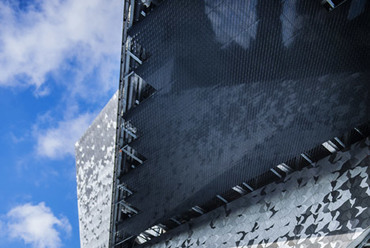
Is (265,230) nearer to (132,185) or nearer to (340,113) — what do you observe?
(340,113)

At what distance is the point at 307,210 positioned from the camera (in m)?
18.3

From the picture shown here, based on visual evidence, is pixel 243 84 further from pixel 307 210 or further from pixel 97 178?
pixel 97 178

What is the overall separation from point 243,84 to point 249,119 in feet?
6.09

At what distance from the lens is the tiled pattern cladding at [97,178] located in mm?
30953

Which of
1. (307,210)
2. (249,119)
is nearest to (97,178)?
(249,119)

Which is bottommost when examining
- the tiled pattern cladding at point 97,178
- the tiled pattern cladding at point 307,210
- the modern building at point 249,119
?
the tiled pattern cladding at point 307,210

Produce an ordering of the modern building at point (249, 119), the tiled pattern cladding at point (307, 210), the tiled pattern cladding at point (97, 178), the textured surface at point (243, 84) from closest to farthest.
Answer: the textured surface at point (243, 84)
the modern building at point (249, 119)
the tiled pattern cladding at point (307, 210)
the tiled pattern cladding at point (97, 178)

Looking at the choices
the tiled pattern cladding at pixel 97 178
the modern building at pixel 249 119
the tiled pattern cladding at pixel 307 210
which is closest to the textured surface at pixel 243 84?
the modern building at pixel 249 119

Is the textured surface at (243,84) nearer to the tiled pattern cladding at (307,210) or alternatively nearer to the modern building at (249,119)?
the modern building at (249,119)

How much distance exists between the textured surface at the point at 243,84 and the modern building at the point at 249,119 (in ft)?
0.14

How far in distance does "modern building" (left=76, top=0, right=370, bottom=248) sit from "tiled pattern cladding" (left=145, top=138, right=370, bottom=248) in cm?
5

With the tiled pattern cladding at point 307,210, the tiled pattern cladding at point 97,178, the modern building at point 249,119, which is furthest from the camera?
the tiled pattern cladding at point 97,178

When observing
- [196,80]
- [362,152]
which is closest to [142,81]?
[196,80]

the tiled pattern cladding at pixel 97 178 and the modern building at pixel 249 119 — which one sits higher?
the tiled pattern cladding at pixel 97 178
